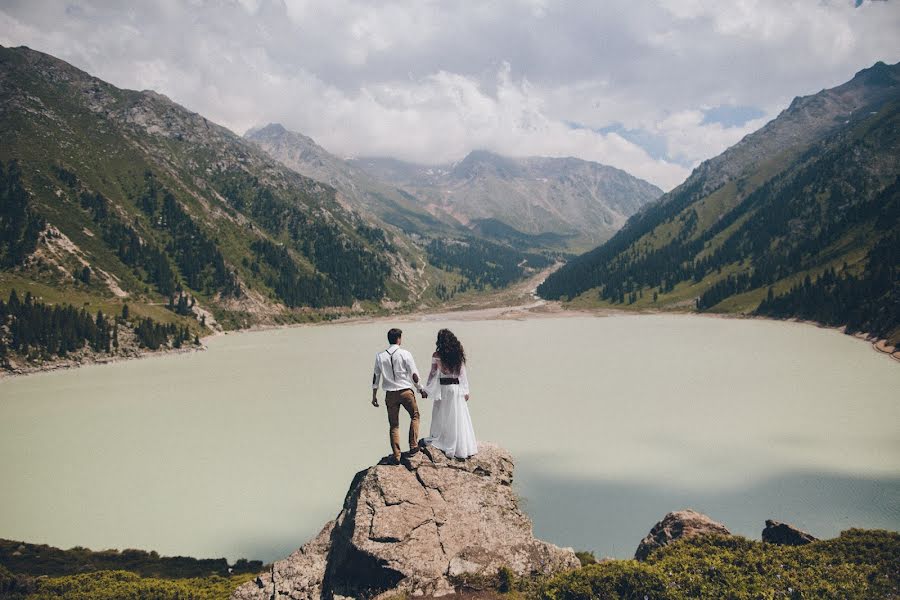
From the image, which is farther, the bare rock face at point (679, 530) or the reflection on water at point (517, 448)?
the reflection on water at point (517, 448)

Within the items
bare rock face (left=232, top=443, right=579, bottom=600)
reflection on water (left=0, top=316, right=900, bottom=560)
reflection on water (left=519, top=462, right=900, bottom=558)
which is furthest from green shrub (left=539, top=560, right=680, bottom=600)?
reflection on water (left=0, top=316, right=900, bottom=560)

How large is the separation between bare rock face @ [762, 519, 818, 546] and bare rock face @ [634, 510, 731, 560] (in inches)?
53.5

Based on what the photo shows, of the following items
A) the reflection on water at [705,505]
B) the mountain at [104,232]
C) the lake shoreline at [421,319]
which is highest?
the mountain at [104,232]

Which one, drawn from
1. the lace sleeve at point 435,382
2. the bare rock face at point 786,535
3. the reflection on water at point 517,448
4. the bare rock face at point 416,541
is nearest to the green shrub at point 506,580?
the bare rock face at point 416,541

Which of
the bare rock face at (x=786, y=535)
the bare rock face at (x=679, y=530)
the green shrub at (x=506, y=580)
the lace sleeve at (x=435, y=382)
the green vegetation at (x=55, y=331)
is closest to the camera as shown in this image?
the green shrub at (x=506, y=580)

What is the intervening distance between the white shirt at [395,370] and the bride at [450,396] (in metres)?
0.64

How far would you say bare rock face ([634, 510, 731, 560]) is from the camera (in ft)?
54.2

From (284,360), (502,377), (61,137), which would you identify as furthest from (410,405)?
(61,137)

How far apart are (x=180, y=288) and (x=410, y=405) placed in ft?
522

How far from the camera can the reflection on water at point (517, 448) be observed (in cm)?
2517

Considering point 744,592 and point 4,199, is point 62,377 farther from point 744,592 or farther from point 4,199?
point 744,592

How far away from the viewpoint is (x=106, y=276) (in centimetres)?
12900

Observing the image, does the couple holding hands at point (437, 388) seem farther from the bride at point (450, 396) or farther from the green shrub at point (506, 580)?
the green shrub at point (506, 580)

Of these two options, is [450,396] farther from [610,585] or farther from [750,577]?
[750,577]
